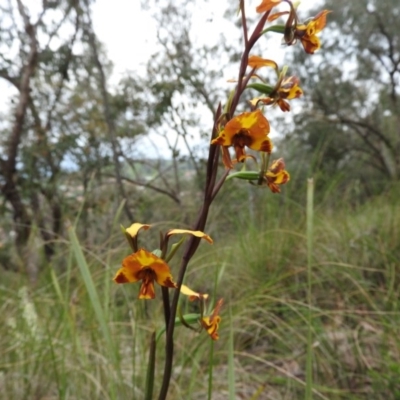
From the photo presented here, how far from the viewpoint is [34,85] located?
169 inches

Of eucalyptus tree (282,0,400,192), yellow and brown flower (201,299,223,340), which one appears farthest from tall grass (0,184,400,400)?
eucalyptus tree (282,0,400,192)

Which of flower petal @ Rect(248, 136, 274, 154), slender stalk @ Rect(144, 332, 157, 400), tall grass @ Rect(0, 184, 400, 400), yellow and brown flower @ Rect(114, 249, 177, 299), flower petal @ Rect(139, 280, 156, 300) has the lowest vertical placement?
tall grass @ Rect(0, 184, 400, 400)

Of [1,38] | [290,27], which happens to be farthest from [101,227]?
[290,27]

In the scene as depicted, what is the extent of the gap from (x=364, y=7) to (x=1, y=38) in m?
5.33

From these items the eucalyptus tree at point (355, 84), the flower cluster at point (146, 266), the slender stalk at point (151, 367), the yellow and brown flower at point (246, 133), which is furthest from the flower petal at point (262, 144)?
the eucalyptus tree at point (355, 84)

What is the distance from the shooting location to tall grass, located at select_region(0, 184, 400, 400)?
3.75 ft

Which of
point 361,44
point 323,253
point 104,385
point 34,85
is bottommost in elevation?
point 104,385

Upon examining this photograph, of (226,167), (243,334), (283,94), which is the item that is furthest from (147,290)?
(243,334)

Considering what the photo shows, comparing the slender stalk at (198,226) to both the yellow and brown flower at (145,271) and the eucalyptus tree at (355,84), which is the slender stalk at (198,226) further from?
the eucalyptus tree at (355,84)

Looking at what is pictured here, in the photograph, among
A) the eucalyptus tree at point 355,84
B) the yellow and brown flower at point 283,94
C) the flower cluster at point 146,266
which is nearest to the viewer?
the flower cluster at point 146,266

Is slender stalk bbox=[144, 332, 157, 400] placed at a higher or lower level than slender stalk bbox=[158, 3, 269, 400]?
lower

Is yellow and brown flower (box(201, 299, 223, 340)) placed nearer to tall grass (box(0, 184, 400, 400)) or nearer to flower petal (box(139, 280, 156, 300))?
flower petal (box(139, 280, 156, 300))

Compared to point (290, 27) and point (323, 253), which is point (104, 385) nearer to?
point (290, 27)

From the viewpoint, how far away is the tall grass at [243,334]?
3.75ft
